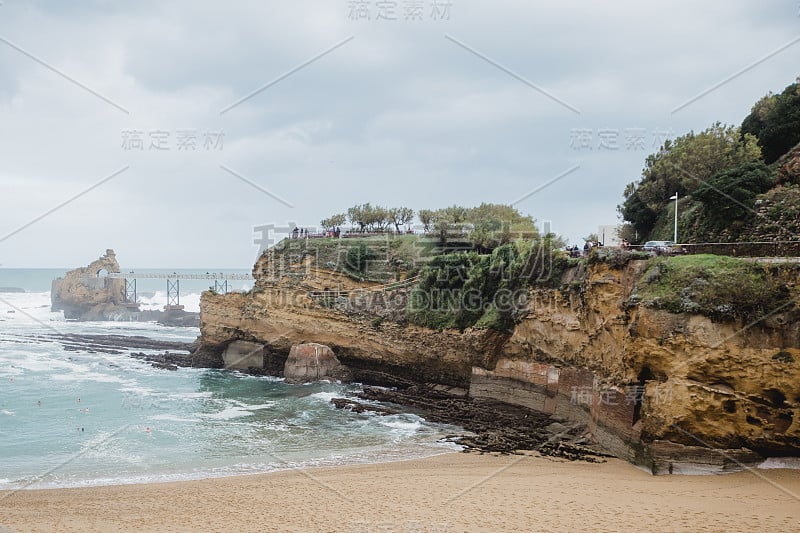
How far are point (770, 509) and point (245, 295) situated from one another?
28.1 metres

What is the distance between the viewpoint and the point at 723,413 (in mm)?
13906

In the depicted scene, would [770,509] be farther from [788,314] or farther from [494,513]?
[494,513]

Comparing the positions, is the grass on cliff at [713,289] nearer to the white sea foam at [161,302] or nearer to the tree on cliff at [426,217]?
the tree on cliff at [426,217]

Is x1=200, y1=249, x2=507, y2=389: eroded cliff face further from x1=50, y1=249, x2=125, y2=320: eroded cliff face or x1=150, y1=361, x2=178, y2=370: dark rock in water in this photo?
x1=50, y1=249, x2=125, y2=320: eroded cliff face

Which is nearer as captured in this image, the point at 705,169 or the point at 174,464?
the point at 174,464

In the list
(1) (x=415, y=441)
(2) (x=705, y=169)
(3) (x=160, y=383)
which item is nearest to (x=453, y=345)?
(1) (x=415, y=441)

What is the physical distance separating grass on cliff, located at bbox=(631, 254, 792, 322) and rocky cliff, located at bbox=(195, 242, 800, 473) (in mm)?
220

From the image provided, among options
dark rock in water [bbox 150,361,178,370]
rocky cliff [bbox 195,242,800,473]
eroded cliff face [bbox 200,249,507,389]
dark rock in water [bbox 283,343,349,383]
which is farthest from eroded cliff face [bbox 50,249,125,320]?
dark rock in water [bbox 283,343,349,383]

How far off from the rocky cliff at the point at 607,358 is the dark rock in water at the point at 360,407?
428 cm

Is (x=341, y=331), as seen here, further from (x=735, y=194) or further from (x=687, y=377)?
(x=735, y=194)

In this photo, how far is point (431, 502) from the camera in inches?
495

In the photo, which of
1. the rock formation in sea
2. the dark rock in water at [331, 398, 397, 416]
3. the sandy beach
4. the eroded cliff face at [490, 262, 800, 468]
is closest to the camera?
the sandy beach

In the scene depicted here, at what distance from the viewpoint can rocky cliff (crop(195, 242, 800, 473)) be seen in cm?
1369

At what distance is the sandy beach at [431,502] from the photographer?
1115 centimetres
